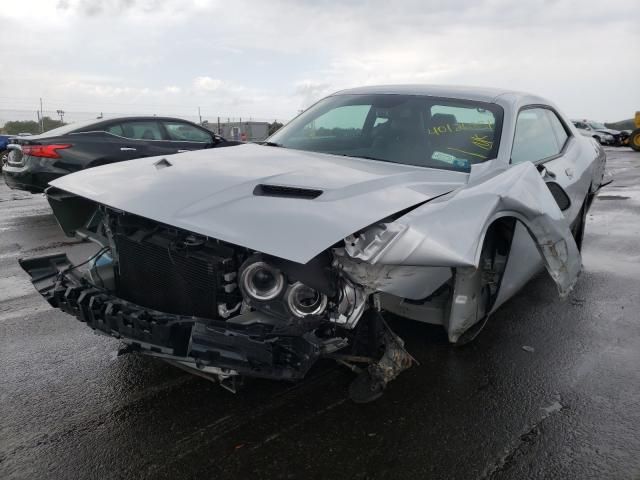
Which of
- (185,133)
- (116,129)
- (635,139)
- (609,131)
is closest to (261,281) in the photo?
(116,129)

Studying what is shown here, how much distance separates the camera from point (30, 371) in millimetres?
3047

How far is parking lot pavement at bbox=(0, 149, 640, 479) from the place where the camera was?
7.36ft

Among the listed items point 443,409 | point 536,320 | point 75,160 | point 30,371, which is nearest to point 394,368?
point 443,409

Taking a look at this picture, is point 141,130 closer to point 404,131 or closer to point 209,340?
point 404,131

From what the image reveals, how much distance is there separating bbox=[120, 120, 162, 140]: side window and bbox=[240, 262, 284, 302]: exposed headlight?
6.54 metres

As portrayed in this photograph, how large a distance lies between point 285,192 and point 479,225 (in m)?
0.90

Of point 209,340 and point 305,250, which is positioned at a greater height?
point 305,250

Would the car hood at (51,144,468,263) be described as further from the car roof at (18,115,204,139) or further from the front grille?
the car roof at (18,115,204,139)

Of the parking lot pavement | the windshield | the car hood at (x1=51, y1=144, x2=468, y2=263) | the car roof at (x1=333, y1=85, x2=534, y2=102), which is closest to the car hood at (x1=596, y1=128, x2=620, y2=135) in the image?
the car roof at (x1=333, y1=85, x2=534, y2=102)

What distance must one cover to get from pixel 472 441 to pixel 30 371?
251cm

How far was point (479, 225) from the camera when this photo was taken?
7.49 ft

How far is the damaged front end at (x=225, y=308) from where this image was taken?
2.17 meters

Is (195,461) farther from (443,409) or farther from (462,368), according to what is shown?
(462,368)

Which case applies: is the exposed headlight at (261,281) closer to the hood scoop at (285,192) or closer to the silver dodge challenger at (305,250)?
the silver dodge challenger at (305,250)
